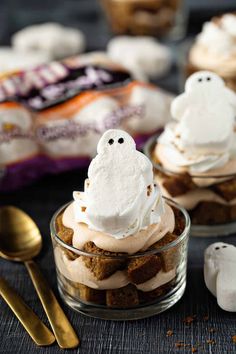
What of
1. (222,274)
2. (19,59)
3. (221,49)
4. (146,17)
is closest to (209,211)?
(222,274)

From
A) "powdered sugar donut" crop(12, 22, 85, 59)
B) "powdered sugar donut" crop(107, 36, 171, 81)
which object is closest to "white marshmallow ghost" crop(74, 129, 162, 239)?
"powdered sugar donut" crop(107, 36, 171, 81)

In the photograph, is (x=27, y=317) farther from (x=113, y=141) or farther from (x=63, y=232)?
(x=113, y=141)

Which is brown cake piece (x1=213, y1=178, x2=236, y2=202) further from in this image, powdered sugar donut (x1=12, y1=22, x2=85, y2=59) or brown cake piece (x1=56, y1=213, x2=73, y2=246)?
powdered sugar donut (x1=12, y1=22, x2=85, y2=59)

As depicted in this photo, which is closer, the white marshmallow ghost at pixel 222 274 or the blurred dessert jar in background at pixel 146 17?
the white marshmallow ghost at pixel 222 274

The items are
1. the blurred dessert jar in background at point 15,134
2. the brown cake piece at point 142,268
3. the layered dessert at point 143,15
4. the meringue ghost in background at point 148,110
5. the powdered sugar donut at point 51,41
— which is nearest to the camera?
the brown cake piece at point 142,268

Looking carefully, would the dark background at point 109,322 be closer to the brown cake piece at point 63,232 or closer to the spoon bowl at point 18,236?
the spoon bowl at point 18,236

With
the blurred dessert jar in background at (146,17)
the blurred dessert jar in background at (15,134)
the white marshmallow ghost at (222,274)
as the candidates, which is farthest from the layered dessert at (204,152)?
the blurred dessert jar in background at (146,17)
